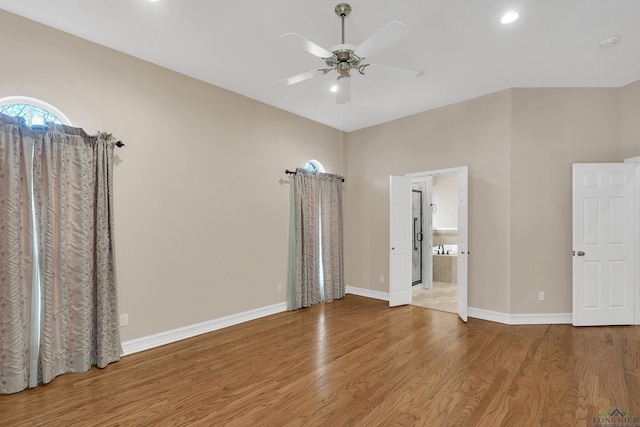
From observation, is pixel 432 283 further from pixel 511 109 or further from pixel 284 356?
pixel 284 356

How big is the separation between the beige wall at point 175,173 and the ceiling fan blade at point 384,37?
94.5 inches

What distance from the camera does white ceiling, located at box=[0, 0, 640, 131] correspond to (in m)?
2.55

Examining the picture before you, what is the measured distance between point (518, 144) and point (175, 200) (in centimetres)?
448

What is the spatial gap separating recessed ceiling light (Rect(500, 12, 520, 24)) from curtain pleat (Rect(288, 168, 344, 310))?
3145mm

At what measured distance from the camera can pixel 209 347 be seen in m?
3.44

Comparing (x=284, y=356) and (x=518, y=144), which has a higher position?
(x=518, y=144)

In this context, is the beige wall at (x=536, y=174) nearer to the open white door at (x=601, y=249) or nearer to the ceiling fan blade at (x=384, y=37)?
the open white door at (x=601, y=249)

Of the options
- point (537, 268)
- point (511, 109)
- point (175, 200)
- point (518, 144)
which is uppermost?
point (511, 109)

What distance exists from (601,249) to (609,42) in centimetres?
247

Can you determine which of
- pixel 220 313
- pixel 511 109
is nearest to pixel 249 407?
pixel 220 313

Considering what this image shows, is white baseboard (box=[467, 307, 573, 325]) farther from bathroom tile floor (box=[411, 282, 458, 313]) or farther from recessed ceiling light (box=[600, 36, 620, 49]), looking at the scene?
recessed ceiling light (box=[600, 36, 620, 49])

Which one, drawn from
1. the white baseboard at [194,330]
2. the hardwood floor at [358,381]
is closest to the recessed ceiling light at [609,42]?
the hardwood floor at [358,381]

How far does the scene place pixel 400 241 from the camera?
5.13 meters

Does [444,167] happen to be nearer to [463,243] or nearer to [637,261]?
[463,243]
